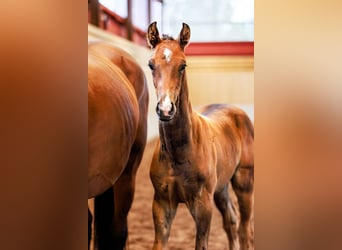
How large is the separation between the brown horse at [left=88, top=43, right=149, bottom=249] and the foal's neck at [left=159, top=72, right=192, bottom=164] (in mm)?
112

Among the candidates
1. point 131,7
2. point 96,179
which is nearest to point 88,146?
point 96,179

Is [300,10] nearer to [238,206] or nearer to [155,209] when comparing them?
[238,206]

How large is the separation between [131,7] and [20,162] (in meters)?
0.85

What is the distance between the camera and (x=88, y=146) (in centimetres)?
230

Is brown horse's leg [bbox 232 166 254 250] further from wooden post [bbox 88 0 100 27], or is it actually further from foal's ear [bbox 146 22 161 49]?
wooden post [bbox 88 0 100 27]

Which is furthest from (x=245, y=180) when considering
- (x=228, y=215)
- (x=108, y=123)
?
(x=108, y=123)

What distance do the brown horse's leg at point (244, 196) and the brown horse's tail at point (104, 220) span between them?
0.57 meters

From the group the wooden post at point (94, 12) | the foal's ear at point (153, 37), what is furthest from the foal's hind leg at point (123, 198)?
the wooden post at point (94, 12)

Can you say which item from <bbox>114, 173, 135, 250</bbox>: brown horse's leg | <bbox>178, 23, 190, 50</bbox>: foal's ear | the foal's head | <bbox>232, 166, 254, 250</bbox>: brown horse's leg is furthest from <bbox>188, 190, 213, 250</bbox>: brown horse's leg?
<bbox>178, 23, 190, 50</bbox>: foal's ear

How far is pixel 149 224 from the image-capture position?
2248 mm

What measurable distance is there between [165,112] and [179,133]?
126 millimetres

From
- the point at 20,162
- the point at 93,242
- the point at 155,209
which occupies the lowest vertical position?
the point at 93,242

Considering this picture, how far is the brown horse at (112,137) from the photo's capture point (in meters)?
2.27

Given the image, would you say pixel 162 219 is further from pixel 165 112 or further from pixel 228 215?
pixel 165 112
